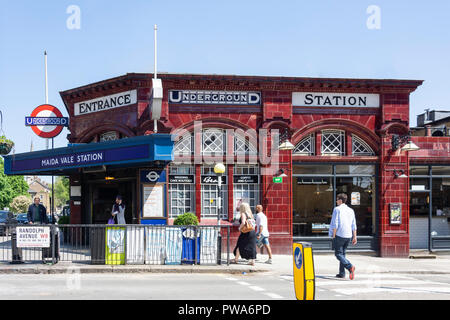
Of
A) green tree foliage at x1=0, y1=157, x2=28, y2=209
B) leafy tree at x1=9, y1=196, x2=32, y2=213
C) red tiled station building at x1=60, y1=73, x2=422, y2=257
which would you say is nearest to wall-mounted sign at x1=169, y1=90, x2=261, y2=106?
red tiled station building at x1=60, y1=73, x2=422, y2=257

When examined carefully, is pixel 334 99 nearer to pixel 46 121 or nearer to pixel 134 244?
pixel 134 244

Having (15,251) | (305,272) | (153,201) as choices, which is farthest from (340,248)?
(15,251)

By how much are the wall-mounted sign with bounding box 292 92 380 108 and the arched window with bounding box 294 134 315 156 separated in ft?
3.90

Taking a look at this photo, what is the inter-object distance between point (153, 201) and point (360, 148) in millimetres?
7495

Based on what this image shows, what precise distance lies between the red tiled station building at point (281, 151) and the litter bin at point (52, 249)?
379 cm

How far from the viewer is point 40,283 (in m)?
11.7

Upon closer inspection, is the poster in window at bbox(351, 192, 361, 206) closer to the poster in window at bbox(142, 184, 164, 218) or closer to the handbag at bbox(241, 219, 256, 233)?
the handbag at bbox(241, 219, 256, 233)

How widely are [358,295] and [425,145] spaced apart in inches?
434

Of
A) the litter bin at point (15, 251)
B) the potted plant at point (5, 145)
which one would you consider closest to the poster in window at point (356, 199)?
the litter bin at point (15, 251)

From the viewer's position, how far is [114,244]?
14391 millimetres

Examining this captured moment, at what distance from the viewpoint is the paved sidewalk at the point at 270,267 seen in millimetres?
13805

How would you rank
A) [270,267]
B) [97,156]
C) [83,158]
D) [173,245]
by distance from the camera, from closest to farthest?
1. [173,245]
2. [270,267]
3. [97,156]
4. [83,158]

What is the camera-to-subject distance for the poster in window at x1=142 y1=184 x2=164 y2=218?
58.6 ft

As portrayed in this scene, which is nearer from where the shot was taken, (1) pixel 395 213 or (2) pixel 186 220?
(2) pixel 186 220
